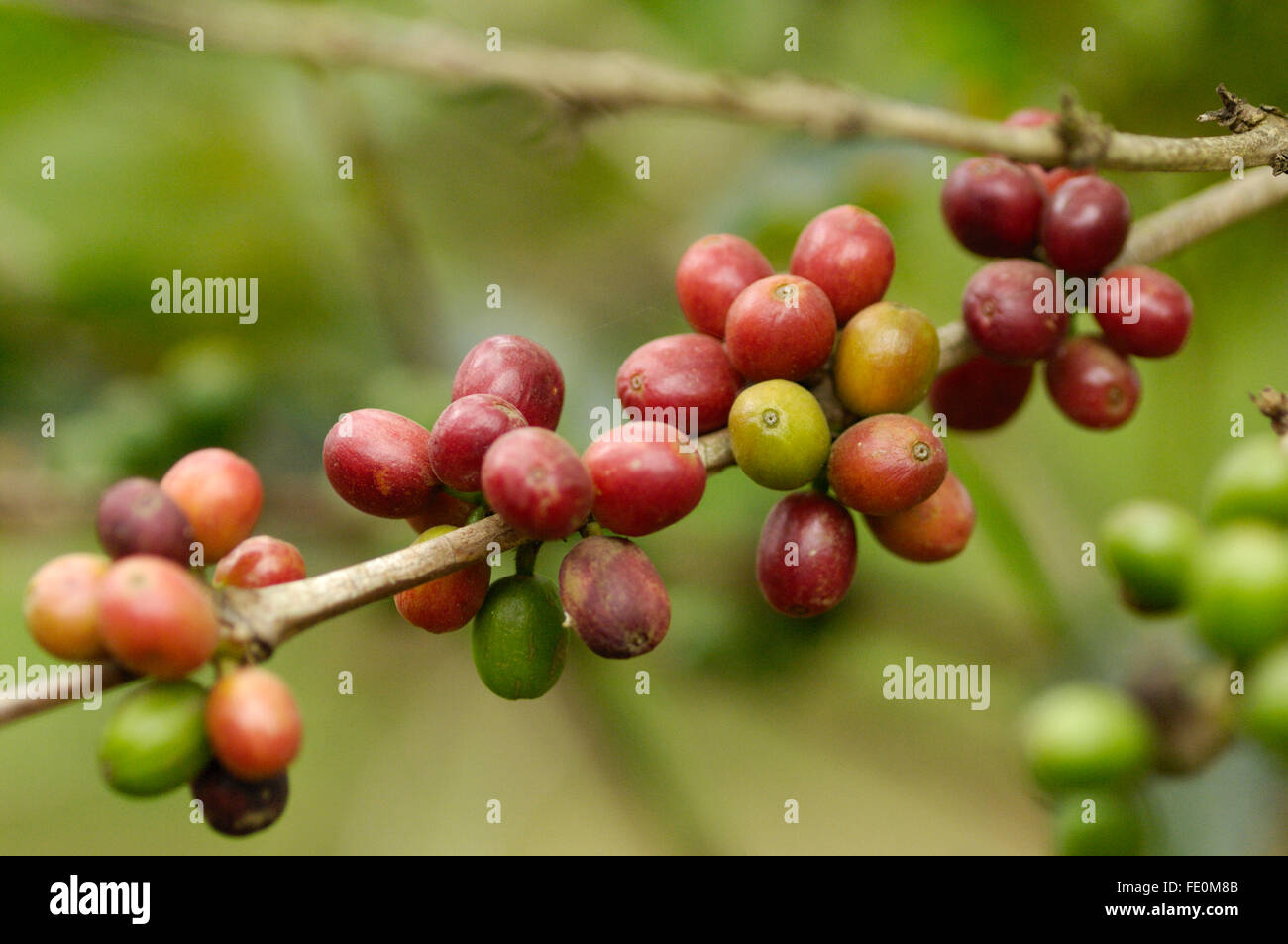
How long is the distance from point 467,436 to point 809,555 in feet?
1.35

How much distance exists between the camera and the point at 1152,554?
178 centimetres

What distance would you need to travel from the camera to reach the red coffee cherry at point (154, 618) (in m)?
0.84

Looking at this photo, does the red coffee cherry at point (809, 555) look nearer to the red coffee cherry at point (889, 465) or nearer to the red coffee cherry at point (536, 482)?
the red coffee cherry at point (889, 465)

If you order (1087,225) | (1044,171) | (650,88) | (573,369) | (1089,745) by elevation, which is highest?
(650,88)

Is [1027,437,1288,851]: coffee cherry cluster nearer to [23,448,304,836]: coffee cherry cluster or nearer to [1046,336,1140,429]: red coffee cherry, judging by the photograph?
[1046,336,1140,429]: red coffee cherry

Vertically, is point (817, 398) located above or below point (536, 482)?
above

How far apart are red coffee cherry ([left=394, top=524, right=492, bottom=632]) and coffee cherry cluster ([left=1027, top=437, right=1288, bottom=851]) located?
3.76 ft

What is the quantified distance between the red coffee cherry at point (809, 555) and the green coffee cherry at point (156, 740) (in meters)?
0.62
